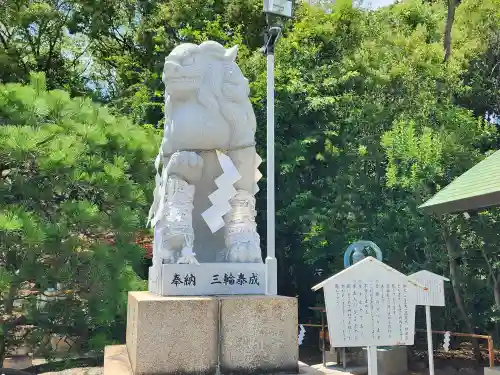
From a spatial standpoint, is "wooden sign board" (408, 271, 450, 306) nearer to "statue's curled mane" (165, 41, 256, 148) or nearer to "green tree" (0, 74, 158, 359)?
"green tree" (0, 74, 158, 359)

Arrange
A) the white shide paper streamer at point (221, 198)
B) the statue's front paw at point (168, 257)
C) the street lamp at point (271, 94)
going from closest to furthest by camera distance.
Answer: the statue's front paw at point (168, 257)
the white shide paper streamer at point (221, 198)
the street lamp at point (271, 94)

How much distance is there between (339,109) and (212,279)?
28.6 ft

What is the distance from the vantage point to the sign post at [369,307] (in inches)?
128

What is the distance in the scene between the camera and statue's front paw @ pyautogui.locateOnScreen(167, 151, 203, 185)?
12.8ft

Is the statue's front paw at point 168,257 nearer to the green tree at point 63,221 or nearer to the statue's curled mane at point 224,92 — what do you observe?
the statue's curled mane at point 224,92

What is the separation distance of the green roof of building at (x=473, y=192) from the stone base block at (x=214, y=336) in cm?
428

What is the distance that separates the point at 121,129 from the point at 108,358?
4044 millimetres

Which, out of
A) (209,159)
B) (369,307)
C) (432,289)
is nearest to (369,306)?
(369,307)

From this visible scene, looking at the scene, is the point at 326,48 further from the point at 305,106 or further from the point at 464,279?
the point at 464,279

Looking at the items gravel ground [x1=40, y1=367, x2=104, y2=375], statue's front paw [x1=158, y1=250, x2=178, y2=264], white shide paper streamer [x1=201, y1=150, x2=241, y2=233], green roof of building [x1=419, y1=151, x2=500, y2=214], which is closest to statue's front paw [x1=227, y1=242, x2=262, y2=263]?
white shide paper streamer [x1=201, y1=150, x2=241, y2=233]

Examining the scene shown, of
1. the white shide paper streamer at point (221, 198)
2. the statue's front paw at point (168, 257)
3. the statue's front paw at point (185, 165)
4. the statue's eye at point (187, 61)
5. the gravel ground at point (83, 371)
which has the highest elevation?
the statue's eye at point (187, 61)

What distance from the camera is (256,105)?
11227mm

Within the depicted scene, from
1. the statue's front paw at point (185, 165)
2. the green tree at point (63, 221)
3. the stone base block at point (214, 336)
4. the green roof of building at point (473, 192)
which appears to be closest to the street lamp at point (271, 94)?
the green tree at point (63, 221)

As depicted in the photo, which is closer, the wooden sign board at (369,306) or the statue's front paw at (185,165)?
the wooden sign board at (369,306)
